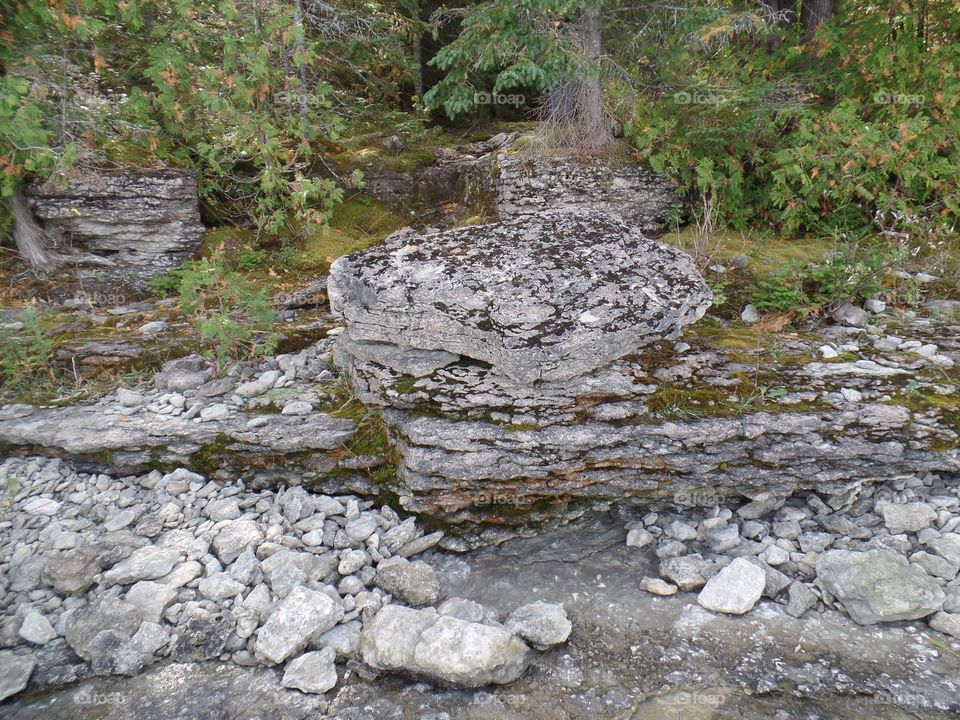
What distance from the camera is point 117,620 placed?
3943mm

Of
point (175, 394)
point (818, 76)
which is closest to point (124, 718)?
point (175, 394)

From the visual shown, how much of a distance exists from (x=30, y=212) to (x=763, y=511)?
846cm

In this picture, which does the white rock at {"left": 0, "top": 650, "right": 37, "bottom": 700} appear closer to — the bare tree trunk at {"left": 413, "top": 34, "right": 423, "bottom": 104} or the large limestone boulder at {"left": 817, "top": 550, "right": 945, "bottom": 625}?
the large limestone boulder at {"left": 817, "top": 550, "right": 945, "bottom": 625}

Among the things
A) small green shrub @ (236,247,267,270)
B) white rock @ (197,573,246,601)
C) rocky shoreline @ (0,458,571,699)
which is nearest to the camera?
rocky shoreline @ (0,458,571,699)

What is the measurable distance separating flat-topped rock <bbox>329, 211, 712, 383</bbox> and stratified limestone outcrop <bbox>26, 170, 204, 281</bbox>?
11.4ft

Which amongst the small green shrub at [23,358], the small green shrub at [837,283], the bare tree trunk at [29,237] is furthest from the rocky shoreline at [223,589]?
the small green shrub at [837,283]

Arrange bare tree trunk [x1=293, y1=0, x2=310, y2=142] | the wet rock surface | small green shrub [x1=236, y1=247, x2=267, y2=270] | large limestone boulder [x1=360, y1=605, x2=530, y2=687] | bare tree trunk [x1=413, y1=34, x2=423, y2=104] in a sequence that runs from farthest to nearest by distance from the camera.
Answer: bare tree trunk [x1=413, y1=34, x2=423, y2=104], small green shrub [x1=236, y1=247, x2=267, y2=270], bare tree trunk [x1=293, y1=0, x2=310, y2=142], large limestone boulder [x1=360, y1=605, x2=530, y2=687], the wet rock surface

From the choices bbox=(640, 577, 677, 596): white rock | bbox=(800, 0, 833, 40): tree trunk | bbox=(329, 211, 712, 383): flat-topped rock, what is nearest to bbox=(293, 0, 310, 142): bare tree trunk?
bbox=(329, 211, 712, 383): flat-topped rock

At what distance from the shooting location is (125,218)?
280 inches

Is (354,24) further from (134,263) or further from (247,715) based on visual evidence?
(247,715)

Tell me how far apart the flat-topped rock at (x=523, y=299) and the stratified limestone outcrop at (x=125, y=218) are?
3.47 meters

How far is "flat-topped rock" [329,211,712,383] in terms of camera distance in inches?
176

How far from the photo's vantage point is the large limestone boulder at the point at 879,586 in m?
3.80

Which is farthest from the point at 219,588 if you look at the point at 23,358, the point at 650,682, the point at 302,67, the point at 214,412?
the point at 302,67
